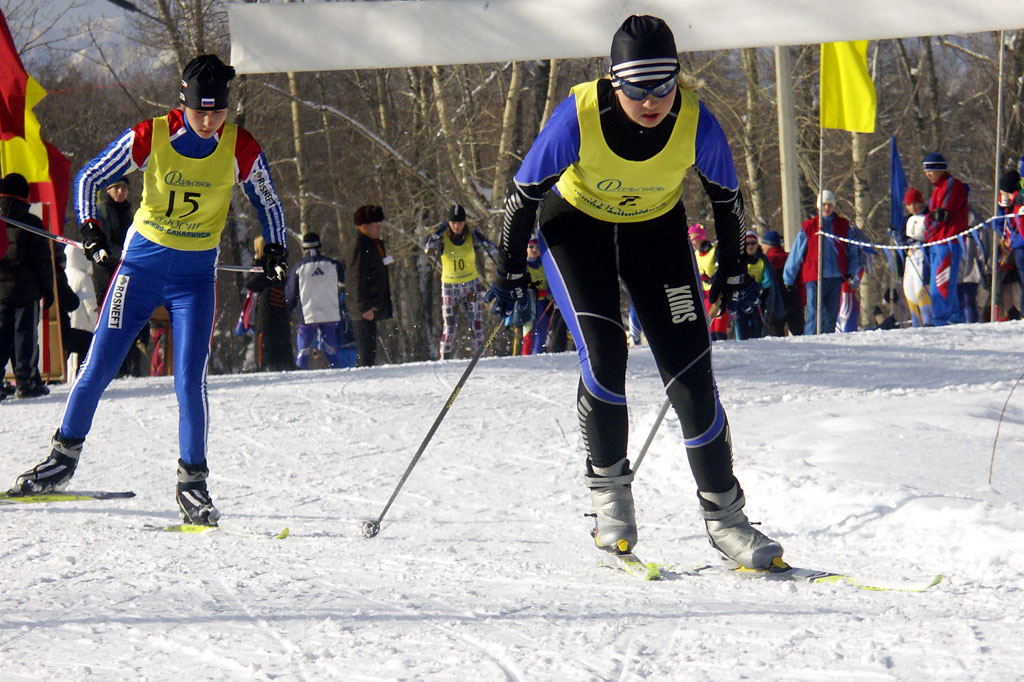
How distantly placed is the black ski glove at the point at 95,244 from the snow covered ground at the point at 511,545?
3.39 feet

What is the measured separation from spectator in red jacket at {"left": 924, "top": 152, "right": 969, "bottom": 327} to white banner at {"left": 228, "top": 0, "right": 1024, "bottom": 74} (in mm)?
1720

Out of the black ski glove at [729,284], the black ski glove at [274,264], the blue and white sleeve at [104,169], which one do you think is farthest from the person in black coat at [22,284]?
the black ski glove at [729,284]

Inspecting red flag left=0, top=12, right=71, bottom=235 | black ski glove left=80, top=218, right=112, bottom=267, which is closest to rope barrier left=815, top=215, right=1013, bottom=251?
red flag left=0, top=12, right=71, bottom=235

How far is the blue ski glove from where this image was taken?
3.67m

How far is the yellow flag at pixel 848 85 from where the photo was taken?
11219mm

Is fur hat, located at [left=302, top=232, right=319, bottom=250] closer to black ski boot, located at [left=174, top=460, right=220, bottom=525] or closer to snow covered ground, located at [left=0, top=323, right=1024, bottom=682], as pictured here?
snow covered ground, located at [left=0, top=323, right=1024, bottom=682]

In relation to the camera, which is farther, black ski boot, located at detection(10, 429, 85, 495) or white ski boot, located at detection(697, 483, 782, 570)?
black ski boot, located at detection(10, 429, 85, 495)

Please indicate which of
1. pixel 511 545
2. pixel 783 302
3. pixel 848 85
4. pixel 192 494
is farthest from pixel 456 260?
pixel 511 545

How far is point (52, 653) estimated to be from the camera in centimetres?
268

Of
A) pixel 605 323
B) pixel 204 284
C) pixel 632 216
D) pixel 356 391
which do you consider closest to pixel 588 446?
pixel 605 323

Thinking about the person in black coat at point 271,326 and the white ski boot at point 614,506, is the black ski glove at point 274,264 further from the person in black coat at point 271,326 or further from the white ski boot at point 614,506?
the person in black coat at point 271,326

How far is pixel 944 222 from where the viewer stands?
10492mm

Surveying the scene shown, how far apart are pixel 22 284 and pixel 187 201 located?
4.32 meters

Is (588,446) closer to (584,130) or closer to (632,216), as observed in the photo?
(632,216)
